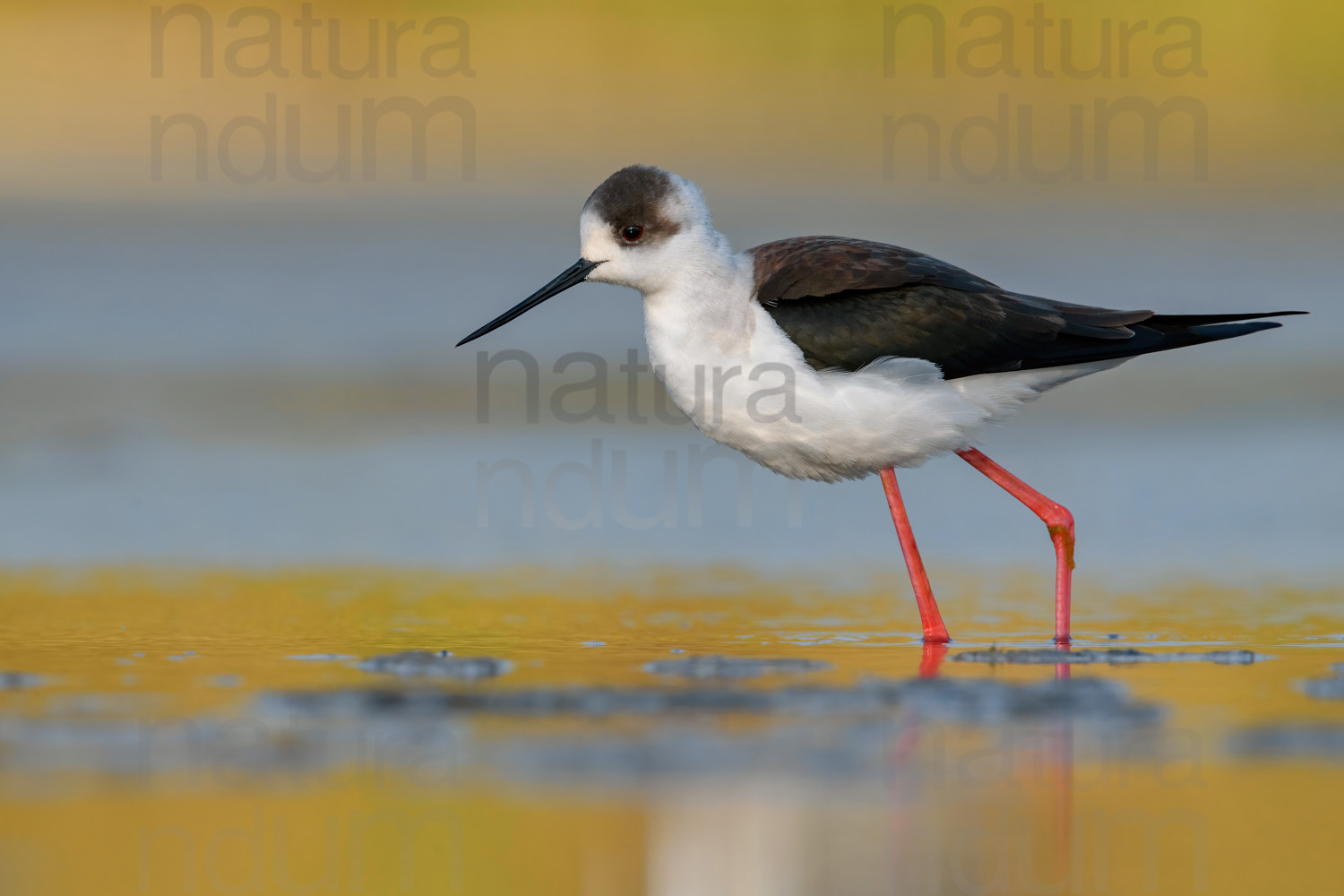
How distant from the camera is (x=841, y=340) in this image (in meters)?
5.70

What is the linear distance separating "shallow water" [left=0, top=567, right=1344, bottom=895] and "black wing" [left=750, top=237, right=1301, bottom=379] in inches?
35.3

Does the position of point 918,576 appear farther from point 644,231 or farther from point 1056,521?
point 644,231

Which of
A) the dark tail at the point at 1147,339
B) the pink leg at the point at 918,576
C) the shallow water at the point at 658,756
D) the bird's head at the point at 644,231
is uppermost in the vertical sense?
the bird's head at the point at 644,231

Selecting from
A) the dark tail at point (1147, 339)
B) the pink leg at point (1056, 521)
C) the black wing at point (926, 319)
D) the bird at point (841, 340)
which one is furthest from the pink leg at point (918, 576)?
the dark tail at point (1147, 339)

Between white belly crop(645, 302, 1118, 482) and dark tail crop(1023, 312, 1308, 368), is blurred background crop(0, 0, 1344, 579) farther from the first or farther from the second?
white belly crop(645, 302, 1118, 482)

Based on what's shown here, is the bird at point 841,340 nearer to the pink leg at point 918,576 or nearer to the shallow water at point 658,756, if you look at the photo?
the pink leg at point 918,576

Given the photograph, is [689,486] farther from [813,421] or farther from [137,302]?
[137,302]

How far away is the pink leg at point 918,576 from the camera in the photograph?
5621 mm

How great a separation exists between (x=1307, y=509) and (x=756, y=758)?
4824 mm

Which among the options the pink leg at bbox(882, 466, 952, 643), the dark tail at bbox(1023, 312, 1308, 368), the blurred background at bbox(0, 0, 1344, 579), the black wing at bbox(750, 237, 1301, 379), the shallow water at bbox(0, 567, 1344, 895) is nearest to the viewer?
the shallow water at bbox(0, 567, 1344, 895)

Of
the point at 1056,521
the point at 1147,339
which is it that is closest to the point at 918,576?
the point at 1056,521

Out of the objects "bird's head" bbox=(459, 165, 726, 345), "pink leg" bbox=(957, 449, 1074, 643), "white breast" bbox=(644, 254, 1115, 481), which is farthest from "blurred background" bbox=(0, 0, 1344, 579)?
"bird's head" bbox=(459, 165, 726, 345)

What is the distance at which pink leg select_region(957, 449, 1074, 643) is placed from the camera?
5.76 metres

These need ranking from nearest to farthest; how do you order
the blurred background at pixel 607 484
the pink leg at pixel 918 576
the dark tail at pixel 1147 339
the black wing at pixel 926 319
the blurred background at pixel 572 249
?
the blurred background at pixel 607 484 → the pink leg at pixel 918 576 → the black wing at pixel 926 319 → the dark tail at pixel 1147 339 → the blurred background at pixel 572 249
